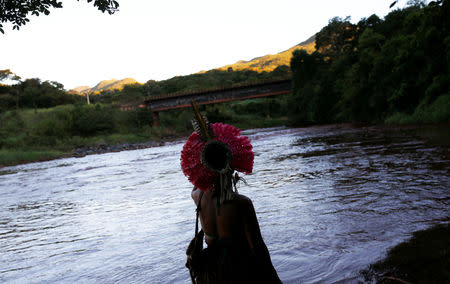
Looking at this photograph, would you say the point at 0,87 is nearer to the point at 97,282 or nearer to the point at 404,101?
the point at 404,101

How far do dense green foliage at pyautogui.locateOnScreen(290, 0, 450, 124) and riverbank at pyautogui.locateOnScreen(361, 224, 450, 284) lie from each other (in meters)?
5.53

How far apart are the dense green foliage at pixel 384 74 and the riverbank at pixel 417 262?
553cm

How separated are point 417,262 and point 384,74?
1255 inches

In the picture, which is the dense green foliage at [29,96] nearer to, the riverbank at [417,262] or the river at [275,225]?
the river at [275,225]

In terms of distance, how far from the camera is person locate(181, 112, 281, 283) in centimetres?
201

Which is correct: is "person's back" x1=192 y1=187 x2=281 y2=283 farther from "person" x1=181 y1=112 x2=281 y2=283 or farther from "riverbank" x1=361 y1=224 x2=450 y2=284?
"riverbank" x1=361 y1=224 x2=450 y2=284

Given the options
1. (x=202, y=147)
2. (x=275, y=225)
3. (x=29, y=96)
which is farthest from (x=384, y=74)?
(x=29, y=96)

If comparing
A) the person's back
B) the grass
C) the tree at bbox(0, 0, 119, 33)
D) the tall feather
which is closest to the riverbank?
the person's back

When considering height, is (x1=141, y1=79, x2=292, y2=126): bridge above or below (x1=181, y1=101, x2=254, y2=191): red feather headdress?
above

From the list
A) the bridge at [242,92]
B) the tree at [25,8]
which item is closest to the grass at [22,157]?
the bridge at [242,92]

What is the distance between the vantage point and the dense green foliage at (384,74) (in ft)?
76.6

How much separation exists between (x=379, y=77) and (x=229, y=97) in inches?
1328

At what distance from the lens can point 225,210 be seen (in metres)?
2.04

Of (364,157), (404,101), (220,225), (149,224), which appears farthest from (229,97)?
(220,225)
